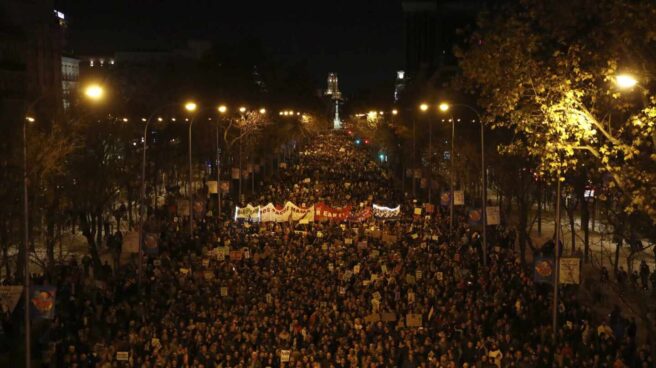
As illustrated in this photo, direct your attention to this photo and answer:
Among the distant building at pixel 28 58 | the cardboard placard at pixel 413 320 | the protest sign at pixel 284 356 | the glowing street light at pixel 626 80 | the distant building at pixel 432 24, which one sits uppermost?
the distant building at pixel 432 24

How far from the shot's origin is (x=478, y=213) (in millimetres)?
31531

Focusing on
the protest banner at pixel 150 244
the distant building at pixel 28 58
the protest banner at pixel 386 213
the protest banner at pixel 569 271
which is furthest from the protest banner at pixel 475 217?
the distant building at pixel 28 58

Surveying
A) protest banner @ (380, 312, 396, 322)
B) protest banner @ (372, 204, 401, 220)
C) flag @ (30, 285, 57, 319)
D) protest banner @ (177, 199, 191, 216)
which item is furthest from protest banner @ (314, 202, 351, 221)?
flag @ (30, 285, 57, 319)

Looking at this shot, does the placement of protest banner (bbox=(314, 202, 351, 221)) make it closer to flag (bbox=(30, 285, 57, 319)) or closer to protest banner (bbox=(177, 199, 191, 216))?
protest banner (bbox=(177, 199, 191, 216))

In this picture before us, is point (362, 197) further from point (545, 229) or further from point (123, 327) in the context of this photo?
point (123, 327)

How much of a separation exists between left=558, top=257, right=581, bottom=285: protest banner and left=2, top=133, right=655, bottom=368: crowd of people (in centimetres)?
116

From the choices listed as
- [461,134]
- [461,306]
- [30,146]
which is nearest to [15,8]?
[461,134]

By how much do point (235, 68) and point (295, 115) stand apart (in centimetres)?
2614

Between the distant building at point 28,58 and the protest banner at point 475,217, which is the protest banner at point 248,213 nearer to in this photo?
the distant building at point 28,58

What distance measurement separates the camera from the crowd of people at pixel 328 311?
60.8ft

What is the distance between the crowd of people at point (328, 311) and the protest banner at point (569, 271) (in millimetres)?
1158

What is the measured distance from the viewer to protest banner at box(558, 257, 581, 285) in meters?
21.9

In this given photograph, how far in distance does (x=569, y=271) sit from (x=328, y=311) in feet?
21.8

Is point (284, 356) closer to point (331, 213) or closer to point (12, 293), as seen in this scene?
point (12, 293)
